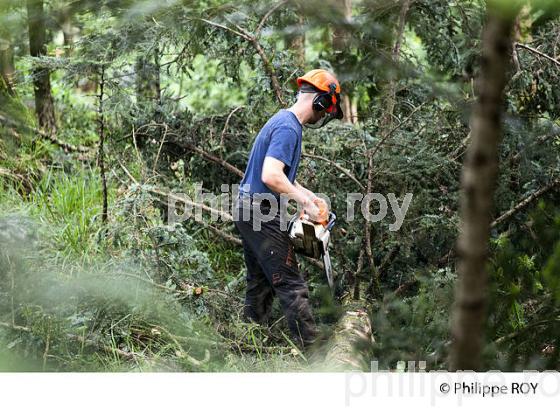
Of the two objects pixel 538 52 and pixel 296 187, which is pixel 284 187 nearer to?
pixel 296 187

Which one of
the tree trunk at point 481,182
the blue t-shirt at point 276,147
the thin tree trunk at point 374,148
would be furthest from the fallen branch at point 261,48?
the tree trunk at point 481,182

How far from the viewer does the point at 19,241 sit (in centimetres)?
379

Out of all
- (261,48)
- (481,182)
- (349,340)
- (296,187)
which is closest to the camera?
(481,182)

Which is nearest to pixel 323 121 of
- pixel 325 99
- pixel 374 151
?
pixel 325 99

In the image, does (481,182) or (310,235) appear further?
(310,235)

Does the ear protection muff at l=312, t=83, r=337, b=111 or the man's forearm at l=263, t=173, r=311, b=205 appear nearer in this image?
the man's forearm at l=263, t=173, r=311, b=205

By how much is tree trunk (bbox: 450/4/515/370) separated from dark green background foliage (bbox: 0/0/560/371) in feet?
6.58

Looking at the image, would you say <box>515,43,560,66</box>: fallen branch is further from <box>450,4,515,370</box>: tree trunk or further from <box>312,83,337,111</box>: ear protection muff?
<box>450,4,515,370</box>: tree trunk

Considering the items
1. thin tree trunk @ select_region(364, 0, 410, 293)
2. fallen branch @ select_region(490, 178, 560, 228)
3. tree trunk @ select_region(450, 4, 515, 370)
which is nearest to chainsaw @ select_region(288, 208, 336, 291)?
thin tree trunk @ select_region(364, 0, 410, 293)

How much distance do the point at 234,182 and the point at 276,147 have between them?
1815 mm

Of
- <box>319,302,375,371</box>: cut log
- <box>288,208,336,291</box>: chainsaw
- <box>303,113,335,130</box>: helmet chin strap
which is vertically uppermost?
<box>303,113,335,130</box>: helmet chin strap

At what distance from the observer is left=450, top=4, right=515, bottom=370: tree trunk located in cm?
91

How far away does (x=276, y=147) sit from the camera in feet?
15.0
